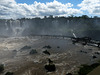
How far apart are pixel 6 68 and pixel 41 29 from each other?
293ft

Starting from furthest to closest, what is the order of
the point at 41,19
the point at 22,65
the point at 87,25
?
the point at 41,19 < the point at 87,25 < the point at 22,65

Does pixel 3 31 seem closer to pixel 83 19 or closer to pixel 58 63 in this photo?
pixel 83 19

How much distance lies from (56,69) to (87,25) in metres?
78.2

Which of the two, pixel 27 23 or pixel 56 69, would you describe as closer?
pixel 56 69

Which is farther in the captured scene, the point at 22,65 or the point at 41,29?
the point at 41,29

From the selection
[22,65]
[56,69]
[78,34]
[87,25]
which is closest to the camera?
[56,69]

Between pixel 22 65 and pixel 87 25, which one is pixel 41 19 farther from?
pixel 22 65

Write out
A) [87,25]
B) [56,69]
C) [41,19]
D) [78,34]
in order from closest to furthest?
[56,69] < [78,34] < [87,25] < [41,19]

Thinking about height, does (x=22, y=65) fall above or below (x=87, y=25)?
below

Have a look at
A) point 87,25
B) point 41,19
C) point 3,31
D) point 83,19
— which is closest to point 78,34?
point 87,25

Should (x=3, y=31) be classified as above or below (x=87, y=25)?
below

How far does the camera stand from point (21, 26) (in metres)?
120

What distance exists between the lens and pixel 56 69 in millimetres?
23156

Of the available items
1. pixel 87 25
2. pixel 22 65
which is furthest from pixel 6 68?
pixel 87 25
